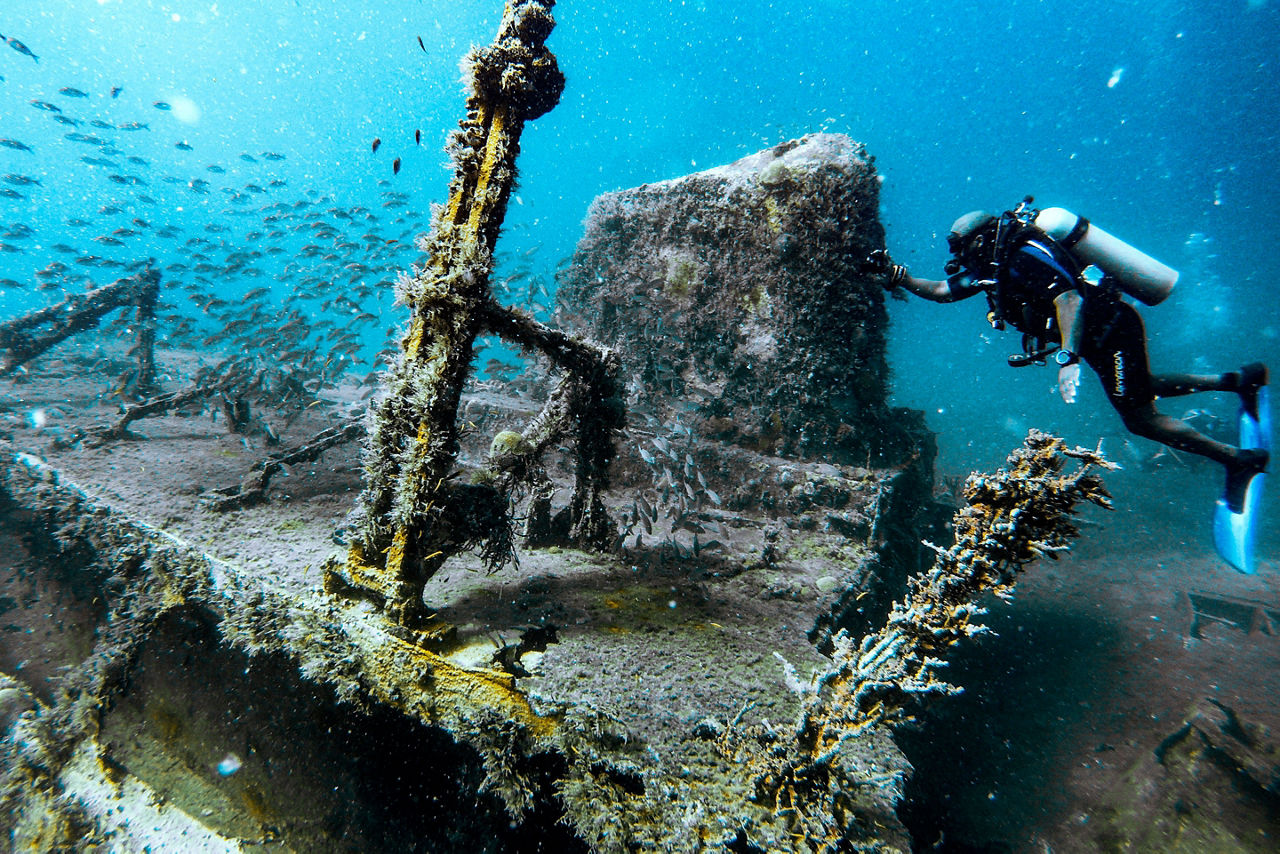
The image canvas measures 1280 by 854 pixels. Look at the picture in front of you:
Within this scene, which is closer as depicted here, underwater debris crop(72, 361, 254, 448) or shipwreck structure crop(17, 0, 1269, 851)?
shipwreck structure crop(17, 0, 1269, 851)

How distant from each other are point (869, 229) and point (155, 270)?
49.0 feet

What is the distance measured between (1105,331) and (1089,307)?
0.32 meters

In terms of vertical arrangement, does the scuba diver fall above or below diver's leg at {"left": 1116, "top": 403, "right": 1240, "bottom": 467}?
above

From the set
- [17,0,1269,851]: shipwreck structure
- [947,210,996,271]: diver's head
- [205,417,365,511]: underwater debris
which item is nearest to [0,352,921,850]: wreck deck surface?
[17,0,1269,851]: shipwreck structure

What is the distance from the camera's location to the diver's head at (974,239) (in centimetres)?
482

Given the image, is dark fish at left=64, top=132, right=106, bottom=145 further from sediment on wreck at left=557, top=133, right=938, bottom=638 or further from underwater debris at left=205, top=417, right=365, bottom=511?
sediment on wreck at left=557, top=133, right=938, bottom=638

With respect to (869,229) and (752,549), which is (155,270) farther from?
(869,229)

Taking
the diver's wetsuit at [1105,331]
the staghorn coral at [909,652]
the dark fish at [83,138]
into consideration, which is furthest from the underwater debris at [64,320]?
the diver's wetsuit at [1105,331]

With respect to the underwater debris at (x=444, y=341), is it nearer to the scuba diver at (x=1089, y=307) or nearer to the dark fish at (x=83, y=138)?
the scuba diver at (x=1089, y=307)

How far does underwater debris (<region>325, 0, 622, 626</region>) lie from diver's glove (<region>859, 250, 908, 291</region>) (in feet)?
13.2

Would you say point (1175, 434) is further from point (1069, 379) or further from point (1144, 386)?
point (1069, 379)

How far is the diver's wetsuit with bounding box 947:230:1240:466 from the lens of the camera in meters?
4.47

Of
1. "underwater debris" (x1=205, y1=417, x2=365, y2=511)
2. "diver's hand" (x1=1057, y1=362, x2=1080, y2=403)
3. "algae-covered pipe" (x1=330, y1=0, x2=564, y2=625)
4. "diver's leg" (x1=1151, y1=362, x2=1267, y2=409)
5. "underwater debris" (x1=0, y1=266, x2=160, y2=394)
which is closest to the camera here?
"algae-covered pipe" (x1=330, y1=0, x2=564, y2=625)

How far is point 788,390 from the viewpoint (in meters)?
7.71
